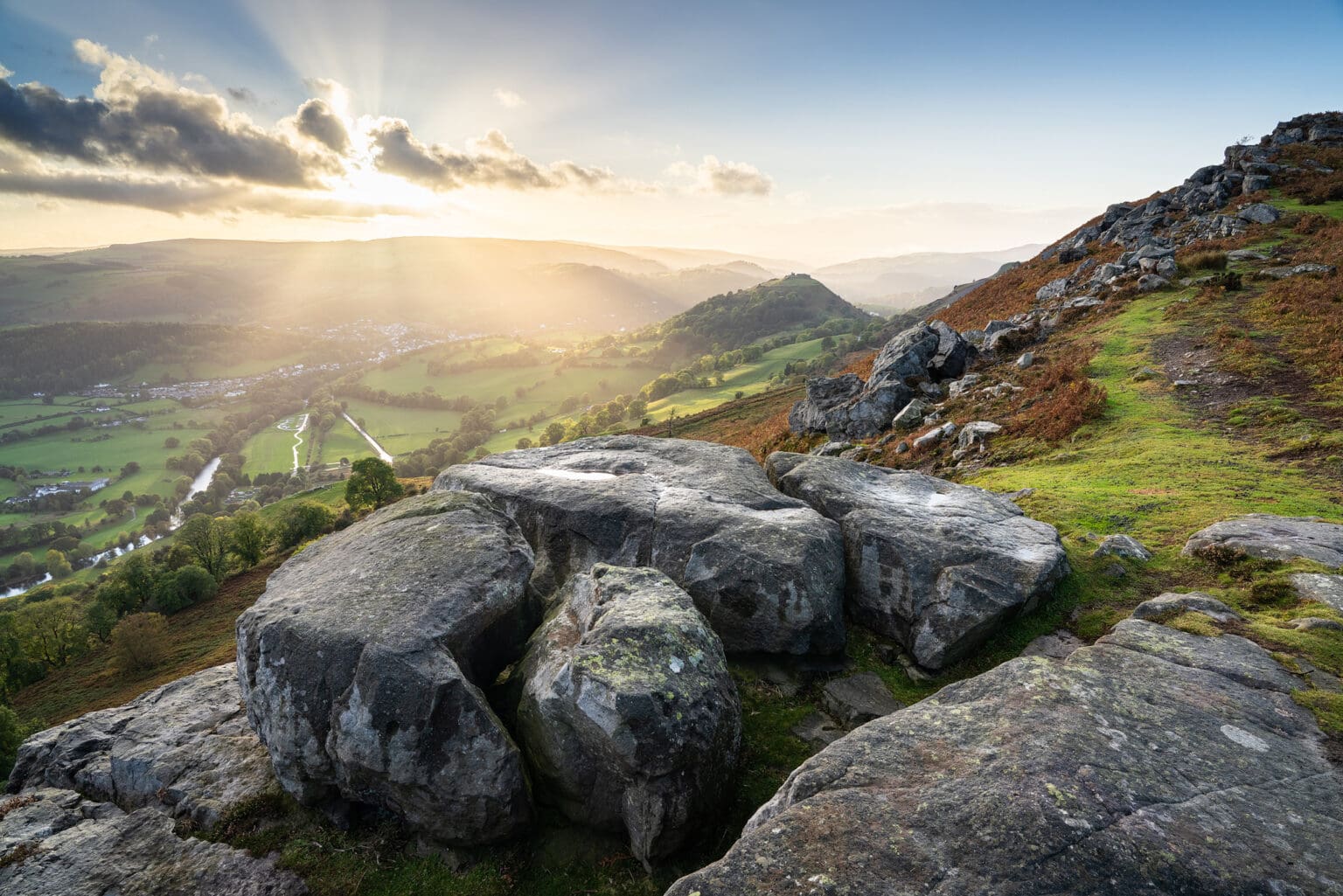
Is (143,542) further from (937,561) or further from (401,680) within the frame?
(937,561)

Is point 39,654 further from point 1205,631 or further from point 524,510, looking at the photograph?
point 1205,631

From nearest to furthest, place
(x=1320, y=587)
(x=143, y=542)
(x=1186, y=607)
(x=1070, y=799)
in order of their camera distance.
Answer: (x=1070, y=799), (x=1320, y=587), (x=1186, y=607), (x=143, y=542)

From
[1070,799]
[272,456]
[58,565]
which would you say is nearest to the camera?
[1070,799]

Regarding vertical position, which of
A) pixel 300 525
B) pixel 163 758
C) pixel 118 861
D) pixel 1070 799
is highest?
pixel 1070 799

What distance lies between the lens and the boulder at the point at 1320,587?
35.0 ft

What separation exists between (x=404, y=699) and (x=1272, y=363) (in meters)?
34.7

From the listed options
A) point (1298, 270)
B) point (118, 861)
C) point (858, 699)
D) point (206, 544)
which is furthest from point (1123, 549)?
point (206, 544)

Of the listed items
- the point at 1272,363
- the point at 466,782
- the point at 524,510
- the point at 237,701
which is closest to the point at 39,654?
the point at 237,701

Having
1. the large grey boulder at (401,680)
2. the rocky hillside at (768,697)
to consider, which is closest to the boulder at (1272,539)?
the rocky hillside at (768,697)

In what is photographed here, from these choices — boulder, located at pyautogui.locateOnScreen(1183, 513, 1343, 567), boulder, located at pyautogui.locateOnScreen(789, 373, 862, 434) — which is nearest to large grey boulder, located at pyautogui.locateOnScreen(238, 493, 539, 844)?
boulder, located at pyautogui.locateOnScreen(1183, 513, 1343, 567)

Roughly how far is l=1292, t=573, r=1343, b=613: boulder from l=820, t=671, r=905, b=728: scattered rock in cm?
823

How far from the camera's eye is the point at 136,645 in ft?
168

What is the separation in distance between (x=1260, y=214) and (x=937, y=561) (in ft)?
171

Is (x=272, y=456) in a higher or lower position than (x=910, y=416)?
lower
